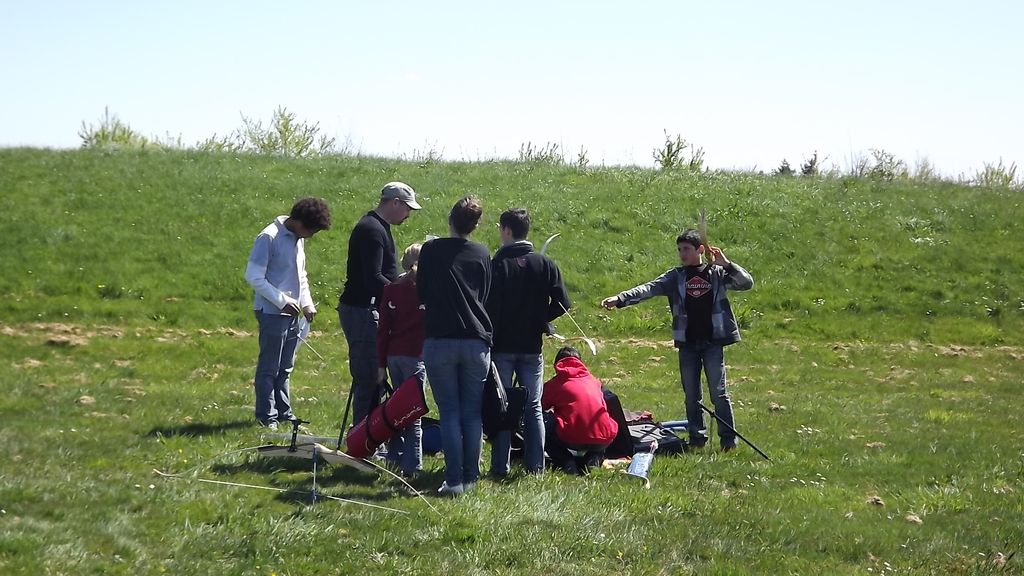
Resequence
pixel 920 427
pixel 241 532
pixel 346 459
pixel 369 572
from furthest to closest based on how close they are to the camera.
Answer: pixel 920 427 → pixel 346 459 → pixel 241 532 → pixel 369 572

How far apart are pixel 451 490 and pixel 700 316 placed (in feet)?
11.2

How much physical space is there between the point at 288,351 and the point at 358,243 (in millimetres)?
1963

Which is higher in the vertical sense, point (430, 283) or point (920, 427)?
point (430, 283)

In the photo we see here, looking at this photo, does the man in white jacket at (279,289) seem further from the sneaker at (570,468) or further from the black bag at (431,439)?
the sneaker at (570,468)

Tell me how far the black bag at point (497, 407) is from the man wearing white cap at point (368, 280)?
125 centimetres

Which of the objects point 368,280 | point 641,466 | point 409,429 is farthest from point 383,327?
point 641,466

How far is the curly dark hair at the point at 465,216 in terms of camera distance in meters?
7.14

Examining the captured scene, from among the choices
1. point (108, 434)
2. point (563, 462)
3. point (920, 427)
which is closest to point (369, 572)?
point (563, 462)

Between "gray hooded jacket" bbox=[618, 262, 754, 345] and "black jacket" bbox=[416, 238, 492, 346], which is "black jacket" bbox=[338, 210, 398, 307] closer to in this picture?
"black jacket" bbox=[416, 238, 492, 346]

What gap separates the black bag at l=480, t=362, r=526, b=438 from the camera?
24.3 feet

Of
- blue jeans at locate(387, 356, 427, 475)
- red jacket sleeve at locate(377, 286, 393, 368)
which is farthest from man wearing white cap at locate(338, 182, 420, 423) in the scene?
blue jeans at locate(387, 356, 427, 475)

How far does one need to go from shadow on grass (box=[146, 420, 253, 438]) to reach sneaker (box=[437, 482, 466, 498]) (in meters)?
2.86

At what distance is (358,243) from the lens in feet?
27.0

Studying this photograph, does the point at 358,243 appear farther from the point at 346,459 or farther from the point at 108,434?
the point at 108,434
